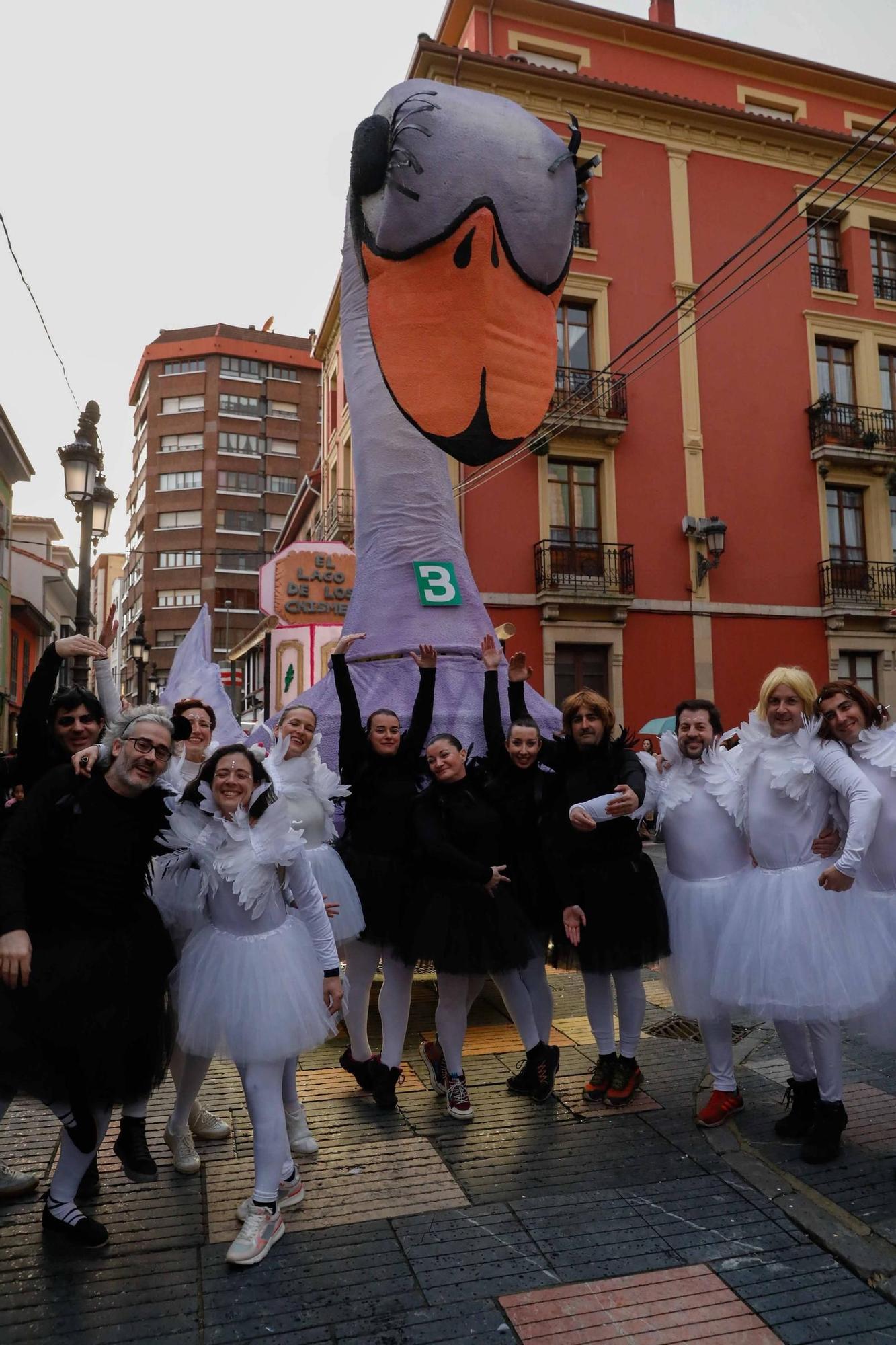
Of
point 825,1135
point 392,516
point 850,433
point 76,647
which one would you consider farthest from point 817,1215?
point 850,433

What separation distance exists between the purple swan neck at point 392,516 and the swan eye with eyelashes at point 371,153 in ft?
2.90

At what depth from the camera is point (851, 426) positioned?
63.5 feet

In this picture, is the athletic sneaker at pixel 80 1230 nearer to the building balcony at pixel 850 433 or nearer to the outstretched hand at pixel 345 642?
the outstretched hand at pixel 345 642

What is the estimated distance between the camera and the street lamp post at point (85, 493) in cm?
876

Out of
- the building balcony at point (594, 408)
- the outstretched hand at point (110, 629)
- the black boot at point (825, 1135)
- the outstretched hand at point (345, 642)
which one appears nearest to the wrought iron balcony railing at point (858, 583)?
the building balcony at point (594, 408)

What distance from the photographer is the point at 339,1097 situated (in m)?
4.02

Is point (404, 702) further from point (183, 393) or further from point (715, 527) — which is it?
point (183, 393)

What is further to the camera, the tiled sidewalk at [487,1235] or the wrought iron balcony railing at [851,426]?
the wrought iron balcony railing at [851,426]

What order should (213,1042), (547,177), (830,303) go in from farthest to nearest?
(830,303), (547,177), (213,1042)

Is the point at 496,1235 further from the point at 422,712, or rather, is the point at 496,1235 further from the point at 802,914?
the point at 422,712

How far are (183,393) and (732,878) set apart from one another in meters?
54.3

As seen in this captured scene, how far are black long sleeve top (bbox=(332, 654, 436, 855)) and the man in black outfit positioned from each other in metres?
1.23

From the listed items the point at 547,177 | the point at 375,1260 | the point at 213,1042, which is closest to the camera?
the point at 375,1260

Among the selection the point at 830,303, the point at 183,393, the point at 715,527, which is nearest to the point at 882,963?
the point at 715,527
